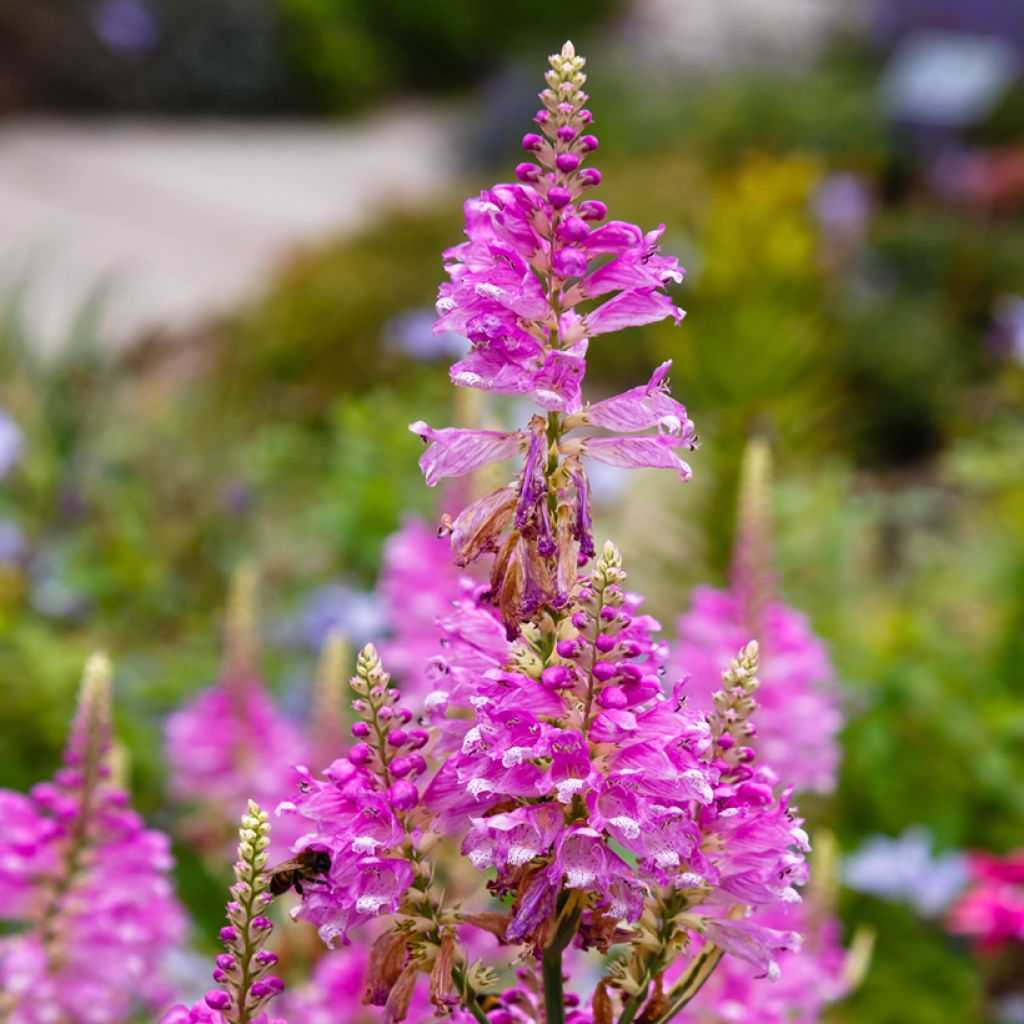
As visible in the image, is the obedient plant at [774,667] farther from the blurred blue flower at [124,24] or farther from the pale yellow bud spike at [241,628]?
the blurred blue flower at [124,24]

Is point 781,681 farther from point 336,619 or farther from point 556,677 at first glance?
point 336,619

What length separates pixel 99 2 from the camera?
11.7m

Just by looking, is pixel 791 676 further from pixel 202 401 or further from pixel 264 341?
pixel 264 341

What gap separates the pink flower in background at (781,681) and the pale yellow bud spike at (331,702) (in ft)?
1.62

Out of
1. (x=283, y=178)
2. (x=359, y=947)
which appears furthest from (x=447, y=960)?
(x=283, y=178)

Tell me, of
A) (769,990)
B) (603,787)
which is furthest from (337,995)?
(603,787)

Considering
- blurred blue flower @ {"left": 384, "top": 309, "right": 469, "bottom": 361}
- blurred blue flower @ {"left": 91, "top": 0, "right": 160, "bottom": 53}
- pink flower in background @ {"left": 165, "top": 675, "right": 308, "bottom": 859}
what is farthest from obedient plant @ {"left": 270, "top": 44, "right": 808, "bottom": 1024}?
blurred blue flower @ {"left": 91, "top": 0, "right": 160, "bottom": 53}

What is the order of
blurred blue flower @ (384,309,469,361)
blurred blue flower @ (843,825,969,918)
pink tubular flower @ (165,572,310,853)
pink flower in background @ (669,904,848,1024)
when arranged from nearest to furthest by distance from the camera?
pink flower in background @ (669,904,848,1024) → pink tubular flower @ (165,572,310,853) → blurred blue flower @ (843,825,969,918) → blurred blue flower @ (384,309,469,361)

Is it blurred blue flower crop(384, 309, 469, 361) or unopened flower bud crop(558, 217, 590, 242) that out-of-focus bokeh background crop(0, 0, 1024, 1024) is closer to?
blurred blue flower crop(384, 309, 469, 361)

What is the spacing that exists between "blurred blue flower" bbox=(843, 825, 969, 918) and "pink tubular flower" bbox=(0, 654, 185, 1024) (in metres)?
1.46

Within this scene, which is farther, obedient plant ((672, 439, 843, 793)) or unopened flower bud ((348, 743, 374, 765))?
obedient plant ((672, 439, 843, 793))

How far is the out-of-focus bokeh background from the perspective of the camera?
10.0 feet

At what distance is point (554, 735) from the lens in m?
0.93

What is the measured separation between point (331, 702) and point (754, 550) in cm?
56
